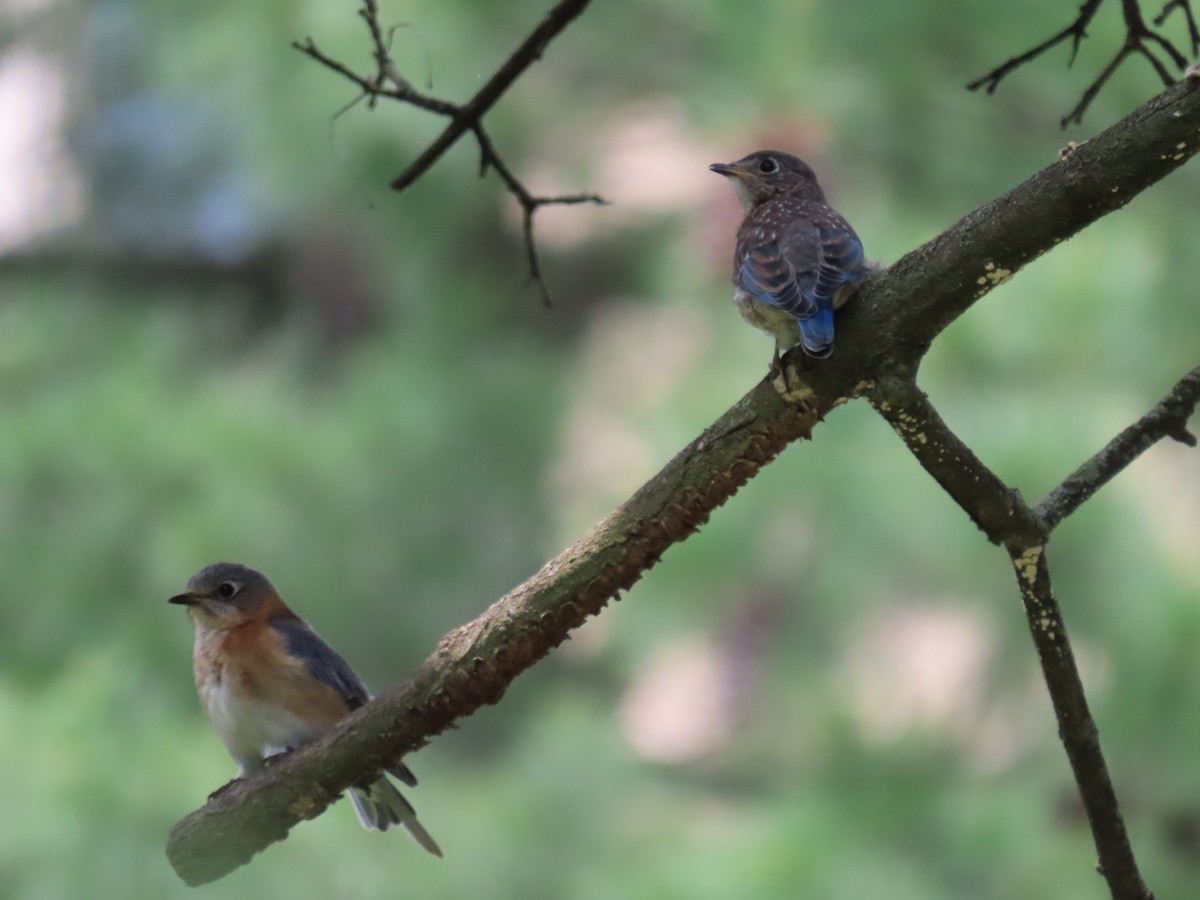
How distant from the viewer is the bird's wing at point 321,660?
3490 millimetres

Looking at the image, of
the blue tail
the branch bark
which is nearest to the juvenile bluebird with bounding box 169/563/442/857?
the branch bark

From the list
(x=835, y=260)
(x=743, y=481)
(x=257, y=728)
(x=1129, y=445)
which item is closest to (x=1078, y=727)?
(x=1129, y=445)

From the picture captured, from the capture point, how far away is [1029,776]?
5.81m

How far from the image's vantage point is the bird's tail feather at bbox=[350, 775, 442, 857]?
130 inches

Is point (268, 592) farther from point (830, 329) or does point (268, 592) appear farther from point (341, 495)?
point (341, 495)

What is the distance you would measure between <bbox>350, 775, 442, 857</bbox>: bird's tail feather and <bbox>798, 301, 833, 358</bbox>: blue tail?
5.53 ft

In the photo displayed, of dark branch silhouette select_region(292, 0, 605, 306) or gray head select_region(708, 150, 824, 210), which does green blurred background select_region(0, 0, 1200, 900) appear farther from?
dark branch silhouette select_region(292, 0, 605, 306)

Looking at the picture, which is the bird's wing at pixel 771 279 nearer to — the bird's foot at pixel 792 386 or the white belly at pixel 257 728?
the bird's foot at pixel 792 386

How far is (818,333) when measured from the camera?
196 cm

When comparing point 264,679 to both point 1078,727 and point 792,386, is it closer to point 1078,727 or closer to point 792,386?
point 792,386

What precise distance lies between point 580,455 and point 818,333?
5.66 metres

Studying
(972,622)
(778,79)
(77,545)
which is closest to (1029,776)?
(972,622)

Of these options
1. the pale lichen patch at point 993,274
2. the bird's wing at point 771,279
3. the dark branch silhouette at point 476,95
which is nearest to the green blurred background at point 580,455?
the bird's wing at point 771,279

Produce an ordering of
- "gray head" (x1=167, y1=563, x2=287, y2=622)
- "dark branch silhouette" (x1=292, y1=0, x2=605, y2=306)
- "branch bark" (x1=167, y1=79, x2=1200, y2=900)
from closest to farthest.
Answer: "branch bark" (x1=167, y1=79, x2=1200, y2=900) < "dark branch silhouette" (x1=292, y1=0, x2=605, y2=306) < "gray head" (x1=167, y1=563, x2=287, y2=622)
